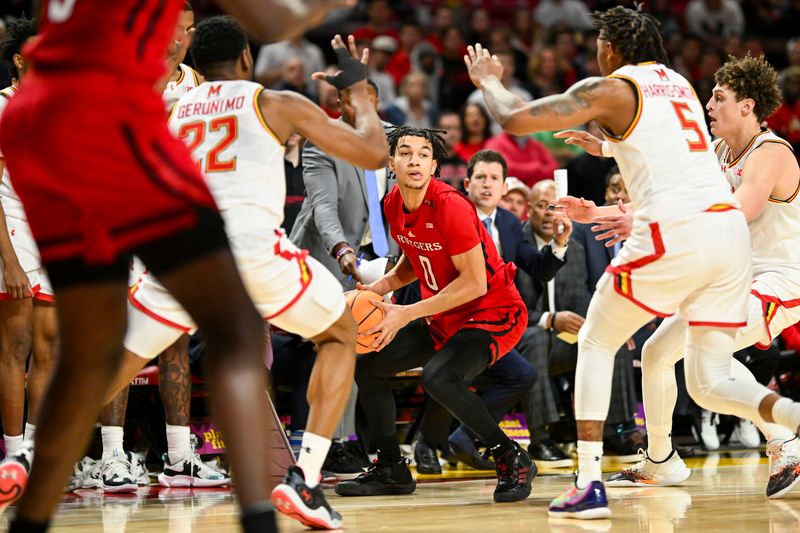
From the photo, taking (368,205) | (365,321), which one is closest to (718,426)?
(368,205)

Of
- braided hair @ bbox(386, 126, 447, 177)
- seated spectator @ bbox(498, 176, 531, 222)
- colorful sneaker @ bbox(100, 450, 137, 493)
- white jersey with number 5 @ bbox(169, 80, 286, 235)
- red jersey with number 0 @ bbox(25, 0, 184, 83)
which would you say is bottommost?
colorful sneaker @ bbox(100, 450, 137, 493)

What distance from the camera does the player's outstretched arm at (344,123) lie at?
13.1 ft

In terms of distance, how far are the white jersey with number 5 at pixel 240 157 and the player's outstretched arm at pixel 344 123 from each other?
12cm

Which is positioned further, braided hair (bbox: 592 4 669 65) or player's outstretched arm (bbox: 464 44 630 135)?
braided hair (bbox: 592 4 669 65)

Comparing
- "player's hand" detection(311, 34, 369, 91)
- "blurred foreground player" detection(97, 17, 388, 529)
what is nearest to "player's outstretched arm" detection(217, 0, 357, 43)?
"player's hand" detection(311, 34, 369, 91)

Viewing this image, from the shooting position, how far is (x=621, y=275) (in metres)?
4.53

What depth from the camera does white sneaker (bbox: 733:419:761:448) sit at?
27.2ft

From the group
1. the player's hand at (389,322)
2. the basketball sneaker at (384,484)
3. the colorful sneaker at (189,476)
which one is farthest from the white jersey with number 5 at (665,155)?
the colorful sneaker at (189,476)

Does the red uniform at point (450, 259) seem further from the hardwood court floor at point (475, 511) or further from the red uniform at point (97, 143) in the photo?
the red uniform at point (97, 143)

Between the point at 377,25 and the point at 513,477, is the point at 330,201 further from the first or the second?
the point at 377,25

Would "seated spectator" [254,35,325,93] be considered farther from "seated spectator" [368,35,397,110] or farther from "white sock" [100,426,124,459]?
"white sock" [100,426,124,459]

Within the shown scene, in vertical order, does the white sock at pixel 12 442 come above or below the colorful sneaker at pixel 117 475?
above

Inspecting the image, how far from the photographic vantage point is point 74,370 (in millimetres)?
2744

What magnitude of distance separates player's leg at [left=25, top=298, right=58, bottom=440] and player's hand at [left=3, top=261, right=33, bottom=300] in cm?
18
